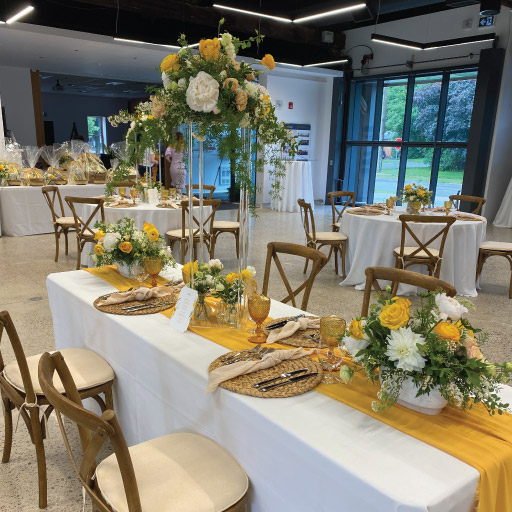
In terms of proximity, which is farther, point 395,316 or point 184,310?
point 184,310

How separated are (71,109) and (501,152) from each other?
51.6 feet

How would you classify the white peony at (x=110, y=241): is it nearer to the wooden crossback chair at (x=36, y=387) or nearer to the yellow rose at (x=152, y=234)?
the yellow rose at (x=152, y=234)

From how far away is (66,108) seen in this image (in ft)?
60.2

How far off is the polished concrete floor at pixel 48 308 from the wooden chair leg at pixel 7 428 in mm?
45

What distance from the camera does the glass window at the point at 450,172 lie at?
9977 millimetres

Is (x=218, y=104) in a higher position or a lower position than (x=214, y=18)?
lower

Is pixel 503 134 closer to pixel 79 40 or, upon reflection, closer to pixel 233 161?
pixel 79 40

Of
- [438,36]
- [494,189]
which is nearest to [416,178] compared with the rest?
[494,189]

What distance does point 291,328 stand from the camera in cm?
184

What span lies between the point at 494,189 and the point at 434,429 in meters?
9.56

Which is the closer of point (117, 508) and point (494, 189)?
point (117, 508)

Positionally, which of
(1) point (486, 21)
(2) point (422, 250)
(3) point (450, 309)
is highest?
(1) point (486, 21)

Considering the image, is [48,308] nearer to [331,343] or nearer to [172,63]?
[172,63]

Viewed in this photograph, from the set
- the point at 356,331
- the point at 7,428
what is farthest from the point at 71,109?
the point at 356,331
